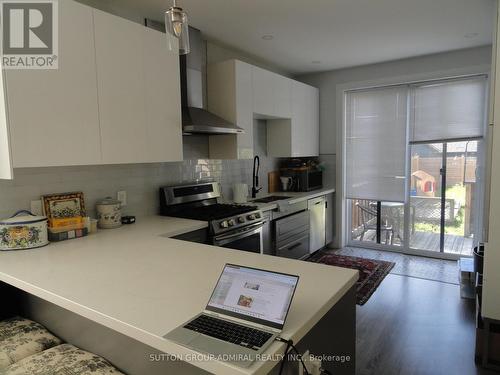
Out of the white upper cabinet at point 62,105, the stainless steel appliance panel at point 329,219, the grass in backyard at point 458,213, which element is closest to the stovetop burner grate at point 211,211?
the white upper cabinet at point 62,105

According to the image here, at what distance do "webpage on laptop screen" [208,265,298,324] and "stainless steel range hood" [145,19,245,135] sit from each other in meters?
1.78

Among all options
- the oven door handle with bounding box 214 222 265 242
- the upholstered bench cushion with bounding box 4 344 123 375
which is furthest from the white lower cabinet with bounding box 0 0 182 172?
the upholstered bench cushion with bounding box 4 344 123 375

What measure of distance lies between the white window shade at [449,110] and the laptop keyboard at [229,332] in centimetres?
401

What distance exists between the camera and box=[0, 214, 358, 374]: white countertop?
3.28ft

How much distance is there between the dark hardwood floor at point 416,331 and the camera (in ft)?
7.25

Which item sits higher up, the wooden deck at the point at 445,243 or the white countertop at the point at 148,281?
the white countertop at the point at 148,281

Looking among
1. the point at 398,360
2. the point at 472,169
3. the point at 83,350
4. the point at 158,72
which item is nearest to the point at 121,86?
the point at 158,72

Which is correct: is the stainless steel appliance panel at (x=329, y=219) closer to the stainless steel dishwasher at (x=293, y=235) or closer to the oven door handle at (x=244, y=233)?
the stainless steel dishwasher at (x=293, y=235)

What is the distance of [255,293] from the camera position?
1014 millimetres

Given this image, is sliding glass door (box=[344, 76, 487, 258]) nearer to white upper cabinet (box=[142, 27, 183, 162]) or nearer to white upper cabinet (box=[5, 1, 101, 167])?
white upper cabinet (box=[142, 27, 183, 162])

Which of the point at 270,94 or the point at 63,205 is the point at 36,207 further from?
the point at 270,94

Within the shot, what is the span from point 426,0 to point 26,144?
2830 mm

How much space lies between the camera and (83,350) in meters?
1.48

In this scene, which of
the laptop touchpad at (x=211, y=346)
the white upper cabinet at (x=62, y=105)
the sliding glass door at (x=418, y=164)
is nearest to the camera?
the laptop touchpad at (x=211, y=346)
